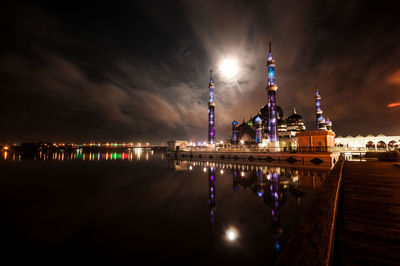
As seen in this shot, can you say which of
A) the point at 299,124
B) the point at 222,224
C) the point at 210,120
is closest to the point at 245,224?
the point at 222,224

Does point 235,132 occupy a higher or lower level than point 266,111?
lower

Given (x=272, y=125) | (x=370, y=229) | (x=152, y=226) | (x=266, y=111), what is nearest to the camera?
(x=370, y=229)

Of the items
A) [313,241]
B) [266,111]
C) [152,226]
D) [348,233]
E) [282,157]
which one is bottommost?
[152,226]

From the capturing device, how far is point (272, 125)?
155 ft

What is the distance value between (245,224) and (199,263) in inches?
142

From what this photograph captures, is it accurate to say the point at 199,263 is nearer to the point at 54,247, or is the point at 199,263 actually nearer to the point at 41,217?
the point at 54,247

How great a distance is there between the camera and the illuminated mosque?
48.4m

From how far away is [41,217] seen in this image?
936 centimetres

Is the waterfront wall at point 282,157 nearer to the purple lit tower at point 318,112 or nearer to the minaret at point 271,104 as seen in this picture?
the minaret at point 271,104

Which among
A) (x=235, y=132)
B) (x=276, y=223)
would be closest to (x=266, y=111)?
(x=235, y=132)

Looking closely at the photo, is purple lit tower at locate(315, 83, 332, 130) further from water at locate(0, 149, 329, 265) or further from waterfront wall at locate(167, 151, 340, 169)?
water at locate(0, 149, 329, 265)

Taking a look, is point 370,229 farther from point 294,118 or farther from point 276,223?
Result: point 294,118

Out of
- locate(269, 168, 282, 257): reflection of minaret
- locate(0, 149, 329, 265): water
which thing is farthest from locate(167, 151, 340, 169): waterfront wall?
locate(269, 168, 282, 257): reflection of minaret

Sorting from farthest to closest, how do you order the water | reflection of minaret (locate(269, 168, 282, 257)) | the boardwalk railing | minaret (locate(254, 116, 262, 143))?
1. minaret (locate(254, 116, 262, 143))
2. reflection of minaret (locate(269, 168, 282, 257))
3. the water
4. the boardwalk railing
